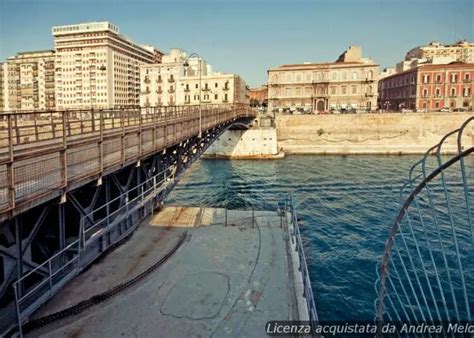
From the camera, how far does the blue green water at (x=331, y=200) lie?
47.6 ft

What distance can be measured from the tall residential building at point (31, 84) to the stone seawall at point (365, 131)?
122089mm

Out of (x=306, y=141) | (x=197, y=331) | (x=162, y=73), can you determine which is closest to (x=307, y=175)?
(x=306, y=141)

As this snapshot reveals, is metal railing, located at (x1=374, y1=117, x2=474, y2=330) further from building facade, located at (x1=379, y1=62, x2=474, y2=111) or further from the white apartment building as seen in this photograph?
the white apartment building

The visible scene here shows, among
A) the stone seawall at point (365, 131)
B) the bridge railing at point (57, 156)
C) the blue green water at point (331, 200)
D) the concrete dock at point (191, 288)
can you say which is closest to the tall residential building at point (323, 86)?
the stone seawall at point (365, 131)

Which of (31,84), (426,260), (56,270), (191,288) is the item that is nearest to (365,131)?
(426,260)

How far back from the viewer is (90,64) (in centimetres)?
13962

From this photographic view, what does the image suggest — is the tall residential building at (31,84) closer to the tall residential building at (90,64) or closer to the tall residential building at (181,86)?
the tall residential building at (90,64)

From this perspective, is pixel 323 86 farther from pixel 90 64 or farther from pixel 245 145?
pixel 90 64

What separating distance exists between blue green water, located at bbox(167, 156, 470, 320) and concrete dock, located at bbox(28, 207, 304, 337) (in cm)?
245

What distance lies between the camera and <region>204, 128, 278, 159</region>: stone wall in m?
57.0

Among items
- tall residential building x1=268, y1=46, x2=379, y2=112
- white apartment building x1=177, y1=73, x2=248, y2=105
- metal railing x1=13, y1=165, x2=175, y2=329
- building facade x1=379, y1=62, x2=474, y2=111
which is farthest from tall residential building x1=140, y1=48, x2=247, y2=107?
metal railing x1=13, y1=165, x2=175, y2=329

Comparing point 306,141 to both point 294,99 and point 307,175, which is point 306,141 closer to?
point 307,175

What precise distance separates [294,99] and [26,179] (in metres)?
93.1

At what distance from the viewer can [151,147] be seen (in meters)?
16.4
